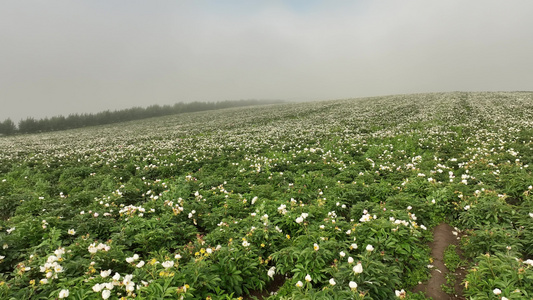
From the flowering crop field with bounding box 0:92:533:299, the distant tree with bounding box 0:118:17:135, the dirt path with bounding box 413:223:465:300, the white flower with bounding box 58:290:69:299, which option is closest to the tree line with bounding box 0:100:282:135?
the distant tree with bounding box 0:118:17:135

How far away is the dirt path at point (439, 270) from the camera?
4906 millimetres

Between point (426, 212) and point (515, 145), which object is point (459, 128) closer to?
point (515, 145)

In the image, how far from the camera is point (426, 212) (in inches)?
286

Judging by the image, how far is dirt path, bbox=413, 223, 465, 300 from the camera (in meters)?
4.91

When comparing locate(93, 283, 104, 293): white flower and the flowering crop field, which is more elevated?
locate(93, 283, 104, 293): white flower

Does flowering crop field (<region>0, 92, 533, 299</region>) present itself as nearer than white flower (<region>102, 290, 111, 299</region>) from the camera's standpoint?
No

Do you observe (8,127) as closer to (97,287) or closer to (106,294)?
(97,287)

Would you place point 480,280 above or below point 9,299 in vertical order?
below

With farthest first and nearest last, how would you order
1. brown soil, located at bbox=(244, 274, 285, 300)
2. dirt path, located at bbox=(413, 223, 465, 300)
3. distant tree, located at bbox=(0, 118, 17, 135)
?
distant tree, located at bbox=(0, 118, 17, 135), brown soil, located at bbox=(244, 274, 285, 300), dirt path, located at bbox=(413, 223, 465, 300)

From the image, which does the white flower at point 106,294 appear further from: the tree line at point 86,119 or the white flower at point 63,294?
the tree line at point 86,119

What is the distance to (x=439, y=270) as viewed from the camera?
5.46 metres

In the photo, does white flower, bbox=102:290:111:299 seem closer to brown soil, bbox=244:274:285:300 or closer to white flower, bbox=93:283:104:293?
white flower, bbox=93:283:104:293

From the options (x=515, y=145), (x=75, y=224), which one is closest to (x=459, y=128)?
(x=515, y=145)

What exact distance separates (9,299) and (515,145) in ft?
61.8
